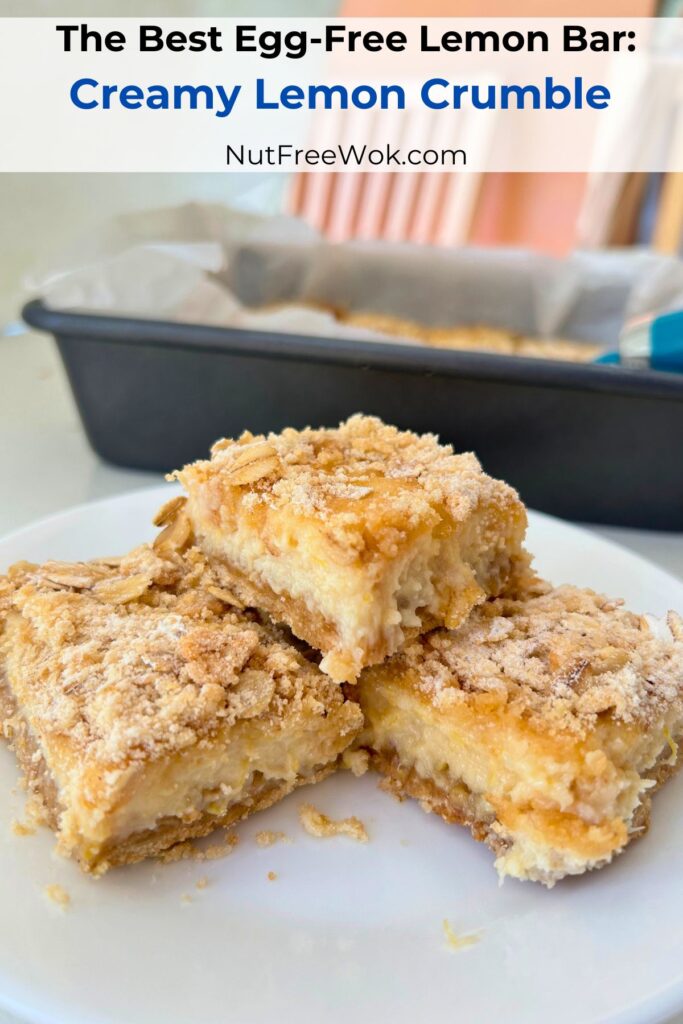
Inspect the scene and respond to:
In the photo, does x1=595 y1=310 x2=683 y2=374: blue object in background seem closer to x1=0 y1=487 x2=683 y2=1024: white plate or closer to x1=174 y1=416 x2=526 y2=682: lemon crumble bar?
x1=174 y1=416 x2=526 y2=682: lemon crumble bar

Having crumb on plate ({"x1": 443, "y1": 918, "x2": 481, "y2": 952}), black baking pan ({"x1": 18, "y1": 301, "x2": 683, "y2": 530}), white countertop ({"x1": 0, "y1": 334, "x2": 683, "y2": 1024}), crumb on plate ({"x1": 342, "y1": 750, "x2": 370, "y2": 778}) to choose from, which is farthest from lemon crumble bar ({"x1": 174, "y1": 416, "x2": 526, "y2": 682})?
white countertop ({"x1": 0, "y1": 334, "x2": 683, "y2": 1024})

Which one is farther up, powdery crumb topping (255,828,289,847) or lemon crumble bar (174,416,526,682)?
lemon crumble bar (174,416,526,682)

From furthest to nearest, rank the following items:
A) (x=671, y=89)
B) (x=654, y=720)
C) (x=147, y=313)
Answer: (x=671, y=89) → (x=147, y=313) → (x=654, y=720)

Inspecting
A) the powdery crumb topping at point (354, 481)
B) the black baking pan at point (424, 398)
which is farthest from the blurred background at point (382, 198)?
the powdery crumb topping at point (354, 481)

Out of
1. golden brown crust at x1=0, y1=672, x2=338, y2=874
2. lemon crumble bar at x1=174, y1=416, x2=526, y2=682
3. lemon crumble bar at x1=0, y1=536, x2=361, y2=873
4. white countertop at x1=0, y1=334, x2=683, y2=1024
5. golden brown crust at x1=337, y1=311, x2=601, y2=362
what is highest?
lemon crumble bar at x1=174, y1=416, x2=526, y2=682

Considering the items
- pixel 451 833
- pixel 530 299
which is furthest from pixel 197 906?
pixel 530 299

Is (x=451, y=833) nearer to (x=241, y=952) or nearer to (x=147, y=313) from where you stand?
(x=241, y=952)

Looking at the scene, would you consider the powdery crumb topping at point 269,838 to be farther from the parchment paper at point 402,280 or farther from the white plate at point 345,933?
the parchment paper at point 402,280
